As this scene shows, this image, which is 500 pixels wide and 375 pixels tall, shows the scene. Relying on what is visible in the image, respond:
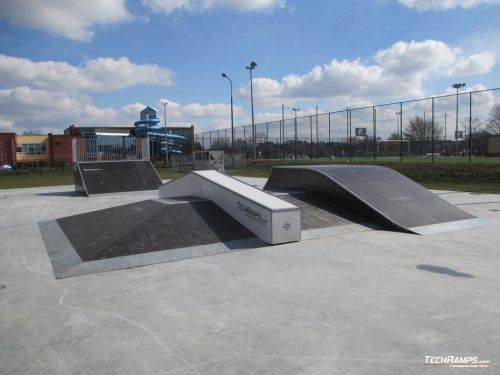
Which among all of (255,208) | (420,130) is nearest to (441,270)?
(255,208)

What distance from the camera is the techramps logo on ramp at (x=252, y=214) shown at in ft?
24.9

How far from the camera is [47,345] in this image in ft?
11.5

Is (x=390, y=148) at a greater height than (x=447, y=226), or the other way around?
(x=390, y=148)

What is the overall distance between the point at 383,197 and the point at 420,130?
2813 cm

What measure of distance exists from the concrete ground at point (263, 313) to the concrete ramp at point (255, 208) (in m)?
0.57

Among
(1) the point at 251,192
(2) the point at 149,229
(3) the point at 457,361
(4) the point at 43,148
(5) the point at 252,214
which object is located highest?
(4) the point at 43,148

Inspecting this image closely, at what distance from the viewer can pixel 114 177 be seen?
64.2ft

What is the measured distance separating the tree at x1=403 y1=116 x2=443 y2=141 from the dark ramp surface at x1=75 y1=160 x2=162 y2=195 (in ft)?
72.0

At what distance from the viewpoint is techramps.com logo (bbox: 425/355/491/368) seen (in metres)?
3.07

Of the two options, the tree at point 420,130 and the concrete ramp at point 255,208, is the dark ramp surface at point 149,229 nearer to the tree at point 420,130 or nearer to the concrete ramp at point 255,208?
the concrete ramp at point 255,208

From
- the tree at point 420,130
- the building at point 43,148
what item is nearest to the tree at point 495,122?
the tree at point 420,130

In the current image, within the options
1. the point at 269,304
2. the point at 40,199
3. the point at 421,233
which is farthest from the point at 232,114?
the point at 269,304

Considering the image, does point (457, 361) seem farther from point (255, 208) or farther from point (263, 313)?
point (255, 208)

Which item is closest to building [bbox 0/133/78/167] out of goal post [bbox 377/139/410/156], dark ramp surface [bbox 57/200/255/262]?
goal post [bbox 377/139/410/156]
